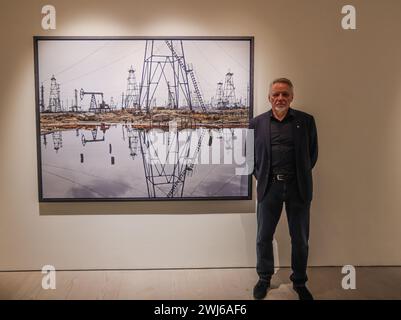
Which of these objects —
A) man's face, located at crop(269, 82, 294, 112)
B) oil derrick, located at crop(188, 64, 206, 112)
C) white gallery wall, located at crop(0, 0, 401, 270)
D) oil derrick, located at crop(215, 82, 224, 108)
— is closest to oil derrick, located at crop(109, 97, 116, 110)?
white gallery wall, located at crop(0, 0, 401, 270)

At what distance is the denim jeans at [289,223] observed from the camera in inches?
112

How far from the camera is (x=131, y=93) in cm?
316

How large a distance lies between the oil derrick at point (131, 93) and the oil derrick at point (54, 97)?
50cm

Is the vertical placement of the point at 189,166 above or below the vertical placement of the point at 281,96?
below

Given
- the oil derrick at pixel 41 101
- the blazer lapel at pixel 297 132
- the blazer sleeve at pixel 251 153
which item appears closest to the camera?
the blazer lapel at pixel 297 132

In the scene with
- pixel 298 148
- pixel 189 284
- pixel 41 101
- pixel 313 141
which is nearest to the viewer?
pixel 298 148

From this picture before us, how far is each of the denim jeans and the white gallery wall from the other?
37cm

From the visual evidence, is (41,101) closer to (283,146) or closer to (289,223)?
(283,146)

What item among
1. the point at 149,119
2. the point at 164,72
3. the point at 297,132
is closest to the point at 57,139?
the point at 149,119

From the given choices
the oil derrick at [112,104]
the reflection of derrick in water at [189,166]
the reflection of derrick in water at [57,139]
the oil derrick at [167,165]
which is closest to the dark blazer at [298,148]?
the reflection of derrick in water at [189,166]

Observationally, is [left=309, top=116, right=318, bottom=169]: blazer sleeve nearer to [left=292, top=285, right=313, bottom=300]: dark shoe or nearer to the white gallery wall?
the white gallery wall

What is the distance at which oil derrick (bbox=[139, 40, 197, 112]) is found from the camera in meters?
3.14

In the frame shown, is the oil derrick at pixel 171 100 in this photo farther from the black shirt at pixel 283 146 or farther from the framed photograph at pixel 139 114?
the black shirt at pixel 283 146

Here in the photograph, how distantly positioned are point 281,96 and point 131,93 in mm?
1118
